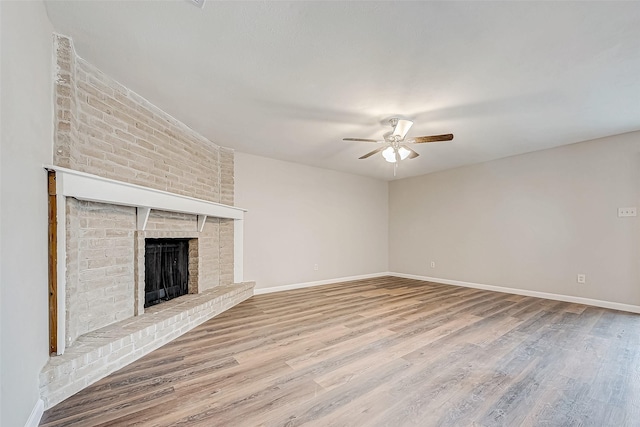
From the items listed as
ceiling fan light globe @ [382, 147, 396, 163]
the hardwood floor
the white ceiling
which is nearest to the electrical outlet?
the white ceiling

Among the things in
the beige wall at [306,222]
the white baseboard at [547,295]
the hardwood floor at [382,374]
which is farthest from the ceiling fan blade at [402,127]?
the white baseboard at [547,295]

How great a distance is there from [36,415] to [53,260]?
2.92ft

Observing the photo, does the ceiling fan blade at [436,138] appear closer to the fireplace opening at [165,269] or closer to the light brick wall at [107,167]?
the light brick wall at [107,167]

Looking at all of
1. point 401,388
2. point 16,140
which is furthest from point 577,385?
point 16,140

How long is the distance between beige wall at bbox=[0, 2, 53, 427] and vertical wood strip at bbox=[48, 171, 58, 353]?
54mm

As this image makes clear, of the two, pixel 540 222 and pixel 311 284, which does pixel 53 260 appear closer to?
pixel 311 284

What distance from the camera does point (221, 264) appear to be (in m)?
4.22

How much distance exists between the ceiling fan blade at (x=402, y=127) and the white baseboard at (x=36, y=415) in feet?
12.1

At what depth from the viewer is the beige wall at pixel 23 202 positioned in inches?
48.9

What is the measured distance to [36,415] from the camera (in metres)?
1.52

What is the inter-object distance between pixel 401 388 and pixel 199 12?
2.83 m

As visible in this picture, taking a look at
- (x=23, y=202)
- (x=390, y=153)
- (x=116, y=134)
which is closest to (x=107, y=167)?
(x=116, y=134)

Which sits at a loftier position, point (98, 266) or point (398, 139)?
point (398, 139)

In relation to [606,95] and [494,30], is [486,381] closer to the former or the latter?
[494,30]
